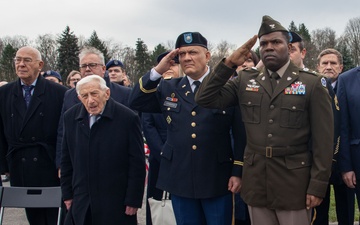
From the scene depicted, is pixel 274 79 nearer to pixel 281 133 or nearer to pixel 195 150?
pixel 281 133

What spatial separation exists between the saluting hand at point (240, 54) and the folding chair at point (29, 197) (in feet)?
7.37

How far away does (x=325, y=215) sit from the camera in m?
4.49

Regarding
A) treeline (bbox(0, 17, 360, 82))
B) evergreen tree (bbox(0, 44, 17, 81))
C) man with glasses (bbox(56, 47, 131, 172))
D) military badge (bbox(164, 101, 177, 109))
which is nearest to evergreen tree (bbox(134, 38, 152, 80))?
treeline (bbox(0, 17, 360, 82))

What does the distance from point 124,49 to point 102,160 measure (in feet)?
222

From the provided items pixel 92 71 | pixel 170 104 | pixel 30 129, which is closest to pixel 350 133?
pixel 170 104

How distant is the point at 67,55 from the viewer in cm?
4656

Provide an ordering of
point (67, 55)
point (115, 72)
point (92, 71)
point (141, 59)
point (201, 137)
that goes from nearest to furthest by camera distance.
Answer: point (201, 137) → point (92, 71) → point (115, 72) → point (67, 55) → point (141, 59)

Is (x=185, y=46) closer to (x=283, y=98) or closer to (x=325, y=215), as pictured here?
(x=283, y=98)

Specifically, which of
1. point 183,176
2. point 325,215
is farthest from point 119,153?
point 325,215

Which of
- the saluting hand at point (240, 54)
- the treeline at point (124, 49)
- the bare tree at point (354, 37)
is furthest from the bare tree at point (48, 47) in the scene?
the saluting hand at point (240, 54)

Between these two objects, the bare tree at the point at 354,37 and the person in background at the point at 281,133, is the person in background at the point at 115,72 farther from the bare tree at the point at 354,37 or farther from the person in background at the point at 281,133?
the bare tree at the point at 354,37

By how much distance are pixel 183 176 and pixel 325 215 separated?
1.90 m

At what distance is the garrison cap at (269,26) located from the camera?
3039 millimetres

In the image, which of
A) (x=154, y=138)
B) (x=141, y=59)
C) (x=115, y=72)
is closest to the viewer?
(x=154, y=138)
